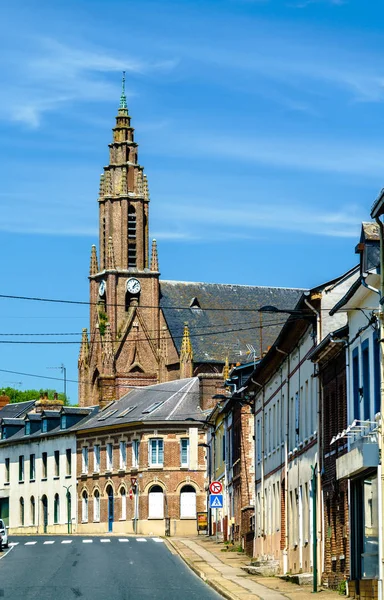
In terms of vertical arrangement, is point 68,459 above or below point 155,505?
above

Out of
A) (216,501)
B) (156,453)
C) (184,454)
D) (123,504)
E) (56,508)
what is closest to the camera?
(216,501)

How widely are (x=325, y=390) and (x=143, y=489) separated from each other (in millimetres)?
55749

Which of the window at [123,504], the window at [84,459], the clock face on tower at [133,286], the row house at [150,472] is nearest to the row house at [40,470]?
the window at [84,459]

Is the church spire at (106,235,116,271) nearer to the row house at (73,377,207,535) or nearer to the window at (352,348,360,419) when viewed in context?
the row house at (73,377,207,535)

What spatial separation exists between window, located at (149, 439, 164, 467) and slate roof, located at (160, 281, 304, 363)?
106 ft

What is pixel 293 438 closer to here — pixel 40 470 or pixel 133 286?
pixel 40 470

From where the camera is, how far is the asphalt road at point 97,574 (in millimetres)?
30047

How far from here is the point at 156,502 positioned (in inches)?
3406

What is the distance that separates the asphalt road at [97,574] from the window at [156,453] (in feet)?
99.9

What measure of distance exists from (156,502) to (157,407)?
6337 millimetres

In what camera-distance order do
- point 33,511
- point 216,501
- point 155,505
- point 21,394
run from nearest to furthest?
1. point 216,501
2. point 155,505
3. point 33,511
4. point 21,394

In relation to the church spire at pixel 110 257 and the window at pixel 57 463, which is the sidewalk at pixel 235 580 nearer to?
the window at pixel 57 463

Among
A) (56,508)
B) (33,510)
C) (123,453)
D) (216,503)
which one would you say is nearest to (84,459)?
(56,508)

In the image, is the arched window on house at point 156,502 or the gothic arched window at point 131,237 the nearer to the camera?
the arched window on house at point 156,502
